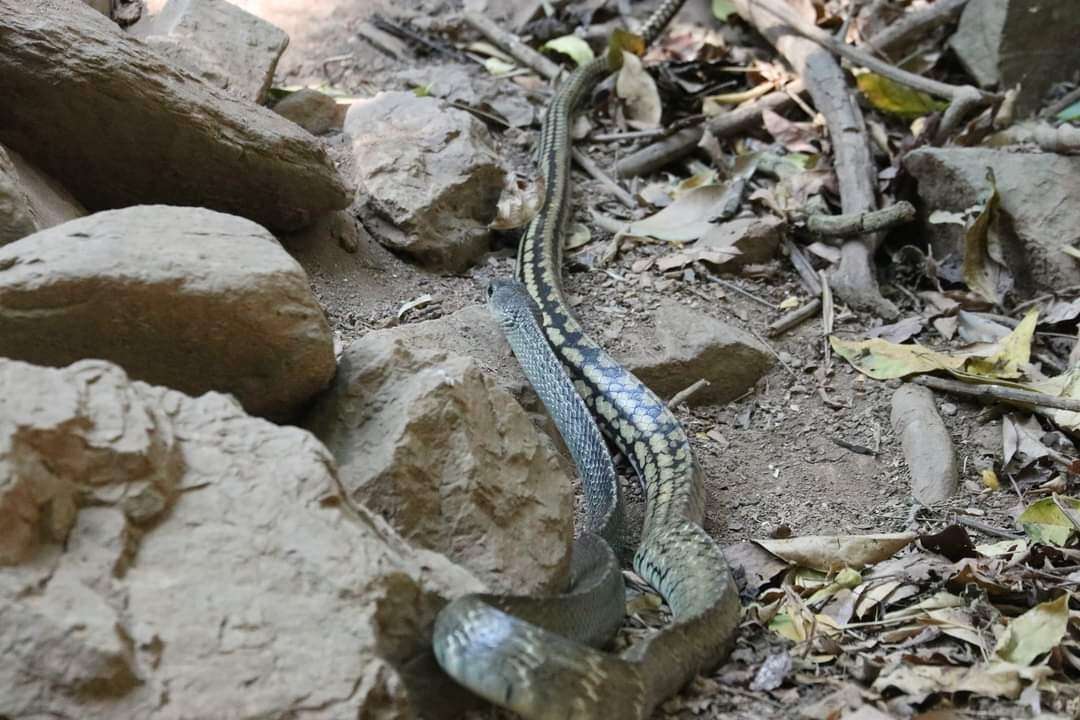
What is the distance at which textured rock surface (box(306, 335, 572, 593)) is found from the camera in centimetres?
323

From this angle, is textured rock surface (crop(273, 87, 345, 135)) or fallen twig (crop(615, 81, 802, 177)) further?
fallen twig (crop(615, 81, 802, 177))

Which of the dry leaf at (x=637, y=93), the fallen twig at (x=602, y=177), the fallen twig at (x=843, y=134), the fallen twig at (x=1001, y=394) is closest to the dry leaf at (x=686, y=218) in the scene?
the fallen twig at (x=602, y=177)

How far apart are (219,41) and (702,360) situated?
3.21m

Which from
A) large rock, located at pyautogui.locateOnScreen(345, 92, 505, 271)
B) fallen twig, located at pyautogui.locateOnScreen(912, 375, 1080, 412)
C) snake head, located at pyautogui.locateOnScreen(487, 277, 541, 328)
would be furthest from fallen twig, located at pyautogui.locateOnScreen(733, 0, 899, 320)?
large rock, located at pyautogui.locateOnScreen(345, 92, 505, 271)

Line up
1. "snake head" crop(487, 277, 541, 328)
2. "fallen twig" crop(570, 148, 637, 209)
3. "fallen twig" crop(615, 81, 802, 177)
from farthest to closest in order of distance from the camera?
"fallen twig" crop(615, 81, 802, 177) < "fallen twig" crop(570, 148, 637, 209) < "snake head" crop(487, 277, 541, 328)

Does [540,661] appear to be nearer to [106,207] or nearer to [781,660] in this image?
[781,660]

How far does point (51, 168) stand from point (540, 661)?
11.1 feet

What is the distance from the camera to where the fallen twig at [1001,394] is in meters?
4.75

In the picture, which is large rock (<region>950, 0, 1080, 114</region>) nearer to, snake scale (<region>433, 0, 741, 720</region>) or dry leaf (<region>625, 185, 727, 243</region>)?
dry leaf (<region>625, 185, 727, 243</region>)

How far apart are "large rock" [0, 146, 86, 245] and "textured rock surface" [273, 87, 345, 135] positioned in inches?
80.5

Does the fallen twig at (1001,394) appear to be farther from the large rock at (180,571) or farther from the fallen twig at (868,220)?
the large rock at (180,571)

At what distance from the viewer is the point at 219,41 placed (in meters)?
6.02

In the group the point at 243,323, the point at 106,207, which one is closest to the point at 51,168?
the point at 106,207

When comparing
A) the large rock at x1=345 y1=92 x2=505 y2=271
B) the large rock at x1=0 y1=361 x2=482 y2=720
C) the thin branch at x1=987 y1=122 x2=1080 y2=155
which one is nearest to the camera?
the large rock at x1=0 y1=361 x2=482 y2=720
